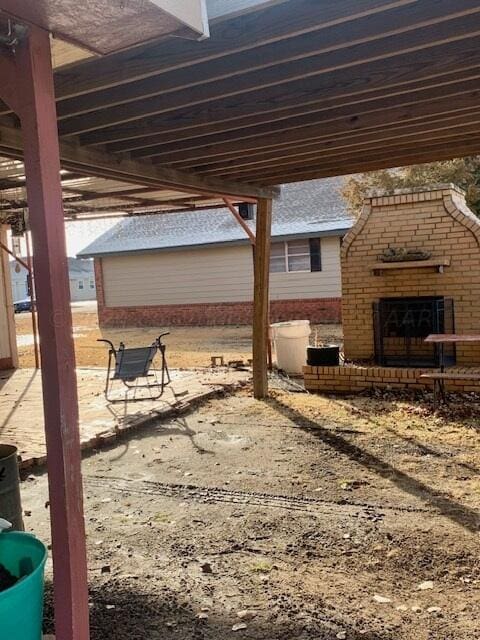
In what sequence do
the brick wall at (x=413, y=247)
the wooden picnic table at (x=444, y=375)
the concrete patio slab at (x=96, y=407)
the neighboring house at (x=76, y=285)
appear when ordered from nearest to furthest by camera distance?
the concrete patio slab at (x=96, y=407), the wooden picnic table at (x=444, y=375), the brick wall at (x=413, y=247), the neighboring house at (x=76, y=285)

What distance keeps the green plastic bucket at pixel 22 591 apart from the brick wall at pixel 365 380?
215 inches

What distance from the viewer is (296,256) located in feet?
58.7

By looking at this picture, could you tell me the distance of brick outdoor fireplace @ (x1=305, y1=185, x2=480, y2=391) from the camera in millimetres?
7238

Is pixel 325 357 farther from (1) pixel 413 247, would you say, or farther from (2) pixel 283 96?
(2) pixel 283 96

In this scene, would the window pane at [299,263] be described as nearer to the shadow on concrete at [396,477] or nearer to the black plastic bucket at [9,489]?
the shadow on concrete at [396,477]

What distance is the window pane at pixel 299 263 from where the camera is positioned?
58.0ft

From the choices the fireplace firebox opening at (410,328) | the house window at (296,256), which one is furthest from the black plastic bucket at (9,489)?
the house window at (296,256)

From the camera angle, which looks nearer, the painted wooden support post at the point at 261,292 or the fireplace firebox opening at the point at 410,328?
the painted wooden support post at the point at 261,292

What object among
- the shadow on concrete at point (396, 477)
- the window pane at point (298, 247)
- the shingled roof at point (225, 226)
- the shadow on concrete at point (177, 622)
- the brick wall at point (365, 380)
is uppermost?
the shingled roof at point (225, 226)

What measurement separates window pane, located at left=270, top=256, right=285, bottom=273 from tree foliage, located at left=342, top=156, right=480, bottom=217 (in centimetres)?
314

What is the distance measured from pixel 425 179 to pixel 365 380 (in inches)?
349

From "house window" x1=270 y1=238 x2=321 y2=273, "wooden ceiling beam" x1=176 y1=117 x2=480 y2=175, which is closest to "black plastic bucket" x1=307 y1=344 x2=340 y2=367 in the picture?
"wooden ceiling beam" x1=176 y1=117 x2=480 y2=175

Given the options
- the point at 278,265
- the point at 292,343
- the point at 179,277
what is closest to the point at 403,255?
the point at 292,343

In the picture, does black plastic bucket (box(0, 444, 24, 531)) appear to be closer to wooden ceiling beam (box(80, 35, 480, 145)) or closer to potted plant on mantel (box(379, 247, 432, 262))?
wooden ceiling beam (box(80, 35, 480, 145))
